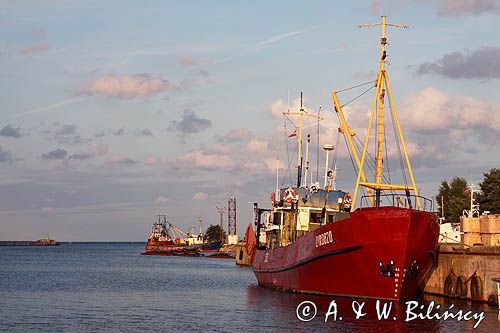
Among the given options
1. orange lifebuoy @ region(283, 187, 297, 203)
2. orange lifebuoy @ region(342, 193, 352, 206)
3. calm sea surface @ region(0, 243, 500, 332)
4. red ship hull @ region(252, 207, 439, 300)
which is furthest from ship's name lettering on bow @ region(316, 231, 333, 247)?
orange lifebuoy @ region(283, 187, 297, 203)

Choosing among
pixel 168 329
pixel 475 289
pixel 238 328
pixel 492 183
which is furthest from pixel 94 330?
pixel 492 183

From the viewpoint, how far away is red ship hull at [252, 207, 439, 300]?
46125 mm

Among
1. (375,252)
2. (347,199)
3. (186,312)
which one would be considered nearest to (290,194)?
(347,199)

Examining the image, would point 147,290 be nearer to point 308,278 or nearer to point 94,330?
point 308,278

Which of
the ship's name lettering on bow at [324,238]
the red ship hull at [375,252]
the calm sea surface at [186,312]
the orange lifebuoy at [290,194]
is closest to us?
the calm sea surface at [186,312]

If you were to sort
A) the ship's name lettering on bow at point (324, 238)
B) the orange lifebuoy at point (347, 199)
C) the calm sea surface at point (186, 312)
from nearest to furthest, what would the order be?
the calm sea surface at point (186, 312) < the ship's name lettering on bow at point (324, 238) < the orange lifebuoy at point (347, 199)

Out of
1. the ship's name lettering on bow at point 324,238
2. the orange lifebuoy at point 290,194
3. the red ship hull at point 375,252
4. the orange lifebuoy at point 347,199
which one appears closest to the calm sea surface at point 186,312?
the red ship hull at point 375,252

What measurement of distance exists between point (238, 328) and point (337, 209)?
21.3 m

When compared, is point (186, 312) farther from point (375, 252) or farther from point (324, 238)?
point (375, 252)

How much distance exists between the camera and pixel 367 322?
42344 mm

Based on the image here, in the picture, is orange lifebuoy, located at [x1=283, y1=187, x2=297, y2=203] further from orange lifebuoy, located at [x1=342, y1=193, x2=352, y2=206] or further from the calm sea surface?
the calm sea surface

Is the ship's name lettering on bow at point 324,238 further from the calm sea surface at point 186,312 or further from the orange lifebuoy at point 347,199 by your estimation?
the orange lifebuoy at point 347,199

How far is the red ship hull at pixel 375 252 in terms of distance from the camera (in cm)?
4612

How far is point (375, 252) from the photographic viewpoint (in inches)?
1834
